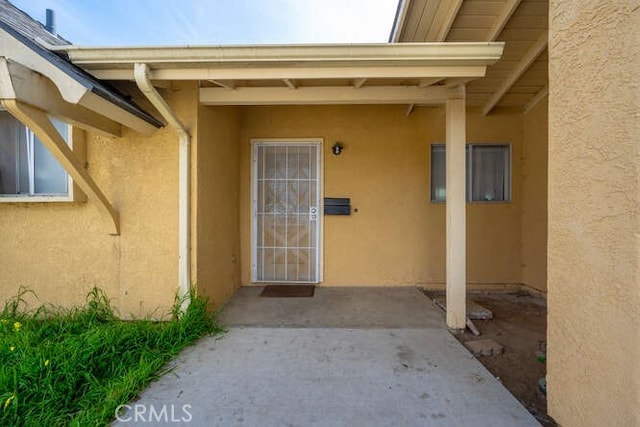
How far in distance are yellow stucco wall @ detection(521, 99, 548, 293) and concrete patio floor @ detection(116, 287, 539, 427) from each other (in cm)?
230

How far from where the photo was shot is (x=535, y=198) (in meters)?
5.03

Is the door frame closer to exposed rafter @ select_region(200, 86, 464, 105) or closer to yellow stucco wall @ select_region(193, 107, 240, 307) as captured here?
yellow stucco wall @ select_region(193, 107, 240, 307)

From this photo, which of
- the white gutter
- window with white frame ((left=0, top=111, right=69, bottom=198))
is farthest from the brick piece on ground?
window with white frame ((left=0, top=111, right=69, bottom=198))

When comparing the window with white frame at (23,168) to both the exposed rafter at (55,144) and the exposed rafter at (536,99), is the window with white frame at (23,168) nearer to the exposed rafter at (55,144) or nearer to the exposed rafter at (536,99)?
the exposed rafter at (55,144)

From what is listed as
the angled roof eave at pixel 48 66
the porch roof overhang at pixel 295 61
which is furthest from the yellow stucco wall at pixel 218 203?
the angled roof eave at pixel 48 66

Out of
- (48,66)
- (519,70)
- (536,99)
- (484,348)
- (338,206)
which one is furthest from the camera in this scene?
(338,206)

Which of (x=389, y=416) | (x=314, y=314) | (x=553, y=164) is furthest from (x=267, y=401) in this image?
(x=553, y=164)

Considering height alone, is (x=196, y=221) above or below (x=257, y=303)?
above

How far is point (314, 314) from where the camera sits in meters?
3.99

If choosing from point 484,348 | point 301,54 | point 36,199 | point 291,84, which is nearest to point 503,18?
point 301,54

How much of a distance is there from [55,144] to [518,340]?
5000 mm

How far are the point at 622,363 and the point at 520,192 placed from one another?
177 inches

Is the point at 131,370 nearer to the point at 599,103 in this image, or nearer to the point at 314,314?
the point at 314,314

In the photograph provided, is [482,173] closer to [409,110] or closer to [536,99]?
[536,99]
